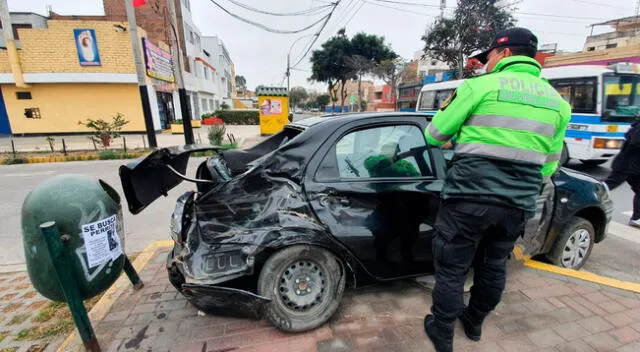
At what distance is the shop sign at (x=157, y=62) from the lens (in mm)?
15641

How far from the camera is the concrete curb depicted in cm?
203

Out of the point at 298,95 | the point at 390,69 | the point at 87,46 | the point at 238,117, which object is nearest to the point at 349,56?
the point at 390,69

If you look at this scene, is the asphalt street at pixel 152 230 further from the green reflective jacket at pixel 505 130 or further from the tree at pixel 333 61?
the tree at pixel 333 61

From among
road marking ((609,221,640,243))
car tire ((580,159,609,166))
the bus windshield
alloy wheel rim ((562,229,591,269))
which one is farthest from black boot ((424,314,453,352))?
car tire ((580,159,609,166))

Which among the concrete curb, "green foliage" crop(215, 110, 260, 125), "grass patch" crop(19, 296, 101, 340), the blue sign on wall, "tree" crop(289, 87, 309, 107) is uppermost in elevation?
"tree" crop(289, 87, 309, 107)

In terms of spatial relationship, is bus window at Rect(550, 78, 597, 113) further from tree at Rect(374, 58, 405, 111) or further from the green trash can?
tree at Rect(374, 58, 405, 111)

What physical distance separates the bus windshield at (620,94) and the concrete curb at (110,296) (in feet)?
32.5

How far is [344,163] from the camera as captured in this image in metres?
2.26

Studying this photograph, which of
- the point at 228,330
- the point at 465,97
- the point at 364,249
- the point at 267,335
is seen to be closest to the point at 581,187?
the point at 465,97

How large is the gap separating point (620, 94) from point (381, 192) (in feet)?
29.5

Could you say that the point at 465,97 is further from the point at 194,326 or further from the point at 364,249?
the point at 194,326

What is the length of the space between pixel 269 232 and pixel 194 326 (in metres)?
0.94

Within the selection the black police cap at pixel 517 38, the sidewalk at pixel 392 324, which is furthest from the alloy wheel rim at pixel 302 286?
the black police cap at pixel 517 38

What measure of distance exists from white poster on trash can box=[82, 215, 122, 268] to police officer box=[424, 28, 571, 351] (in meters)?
2.15
